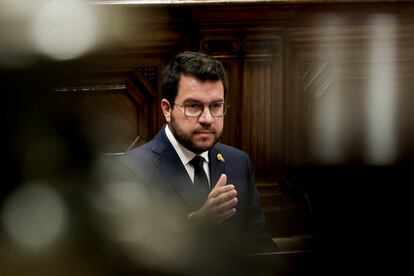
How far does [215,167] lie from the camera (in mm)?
680

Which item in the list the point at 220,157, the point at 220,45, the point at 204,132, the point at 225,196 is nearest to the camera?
the point at 225,196

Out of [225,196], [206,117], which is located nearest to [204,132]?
[206,117]

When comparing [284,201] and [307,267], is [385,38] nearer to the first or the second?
[284,201]

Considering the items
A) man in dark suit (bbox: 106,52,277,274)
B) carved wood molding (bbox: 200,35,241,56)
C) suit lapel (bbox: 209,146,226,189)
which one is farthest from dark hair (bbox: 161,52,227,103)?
carved wood molding (bbox: 200,35,241,56)

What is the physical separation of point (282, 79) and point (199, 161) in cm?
31

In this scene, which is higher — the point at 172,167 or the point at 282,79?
the point at 282,79

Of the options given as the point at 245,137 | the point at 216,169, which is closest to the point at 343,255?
the point at 216,169

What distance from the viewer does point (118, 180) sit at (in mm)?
597

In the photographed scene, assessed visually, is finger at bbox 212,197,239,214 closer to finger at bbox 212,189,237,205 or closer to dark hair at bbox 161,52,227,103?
finger at bbox 212,189,237,205

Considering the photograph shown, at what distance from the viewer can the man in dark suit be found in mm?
589

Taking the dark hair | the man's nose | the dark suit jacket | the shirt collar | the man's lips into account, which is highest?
the dark hair

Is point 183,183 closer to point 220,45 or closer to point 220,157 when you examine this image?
point 220,157

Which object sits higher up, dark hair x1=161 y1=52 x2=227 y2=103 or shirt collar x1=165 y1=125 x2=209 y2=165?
dark hair x1=161 y1=52 x2=227 y2=103

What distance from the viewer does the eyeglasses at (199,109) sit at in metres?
0.59
